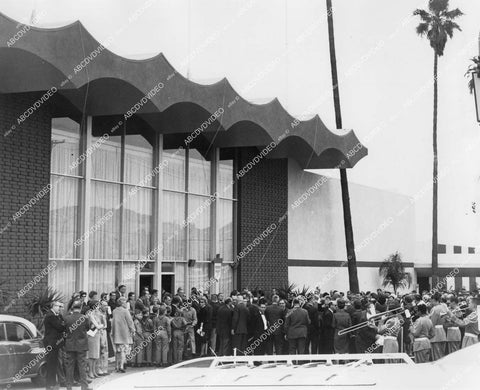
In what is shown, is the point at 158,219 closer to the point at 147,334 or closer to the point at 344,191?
the point at 147,334

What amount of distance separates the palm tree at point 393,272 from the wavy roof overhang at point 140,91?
43.1ft

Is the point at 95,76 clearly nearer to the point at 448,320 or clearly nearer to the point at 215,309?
the point at 215,309

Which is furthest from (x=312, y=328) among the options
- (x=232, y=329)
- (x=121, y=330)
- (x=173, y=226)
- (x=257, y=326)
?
(x=173, y=226)

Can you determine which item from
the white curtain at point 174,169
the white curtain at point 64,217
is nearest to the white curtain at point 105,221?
the white curtain at point 64,217

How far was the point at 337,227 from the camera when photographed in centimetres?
3844

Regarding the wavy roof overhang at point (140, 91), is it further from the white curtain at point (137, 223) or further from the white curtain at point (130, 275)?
the white curtain at point (130, 275)

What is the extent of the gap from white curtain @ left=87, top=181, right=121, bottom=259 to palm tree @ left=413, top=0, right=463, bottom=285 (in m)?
25.6

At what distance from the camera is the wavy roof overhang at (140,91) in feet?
59.0

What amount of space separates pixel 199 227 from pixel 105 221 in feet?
17.5

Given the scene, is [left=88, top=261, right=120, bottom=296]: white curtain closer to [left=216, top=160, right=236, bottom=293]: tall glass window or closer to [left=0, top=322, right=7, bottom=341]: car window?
[left=216, top=160, right=236, bottom=293]: tall glass window

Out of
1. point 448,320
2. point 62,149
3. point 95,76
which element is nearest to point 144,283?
point 62,149

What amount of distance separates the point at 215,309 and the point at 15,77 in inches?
299

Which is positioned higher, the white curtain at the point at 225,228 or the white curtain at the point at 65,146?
the white curtain at the point at 65,146

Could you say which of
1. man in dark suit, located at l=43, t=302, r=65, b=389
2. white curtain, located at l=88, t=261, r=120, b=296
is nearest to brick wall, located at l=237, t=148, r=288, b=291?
white curtain, located at l=88, t=261, r=120, b=296
